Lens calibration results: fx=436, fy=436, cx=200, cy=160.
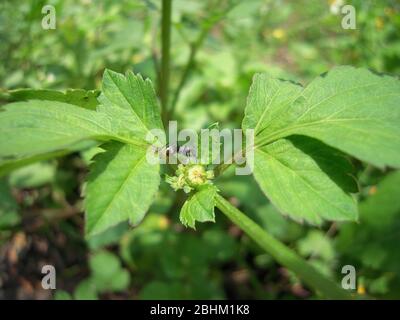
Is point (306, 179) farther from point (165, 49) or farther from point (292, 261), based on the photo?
point (165, 49)

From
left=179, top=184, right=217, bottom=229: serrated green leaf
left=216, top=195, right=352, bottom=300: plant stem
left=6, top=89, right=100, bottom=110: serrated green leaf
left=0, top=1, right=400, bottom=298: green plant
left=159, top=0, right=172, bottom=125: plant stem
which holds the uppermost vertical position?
left=159, top=0, right=172, bottom=125: plant stem

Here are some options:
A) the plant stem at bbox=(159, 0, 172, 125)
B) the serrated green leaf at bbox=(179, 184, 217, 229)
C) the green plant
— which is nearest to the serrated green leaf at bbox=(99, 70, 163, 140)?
the green plant

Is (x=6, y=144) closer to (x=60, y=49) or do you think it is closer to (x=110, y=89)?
(x=110, y=89)

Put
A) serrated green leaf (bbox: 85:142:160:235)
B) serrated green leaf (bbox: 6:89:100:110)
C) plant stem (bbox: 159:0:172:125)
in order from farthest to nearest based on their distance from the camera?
1. plant stem (bbox: 159:0:172:125)
2. serrated green leaf (bbox: 6:89:100:110)
3. serrated green leaf (bbox: 85:142:160:235)

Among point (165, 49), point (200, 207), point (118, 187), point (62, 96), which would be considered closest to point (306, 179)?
point (200, 207)

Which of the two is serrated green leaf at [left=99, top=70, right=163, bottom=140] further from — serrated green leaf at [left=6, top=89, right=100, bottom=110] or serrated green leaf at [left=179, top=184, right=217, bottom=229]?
serrated green leaf at [left=179, top=184, right=217, bottom=229]
